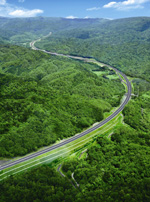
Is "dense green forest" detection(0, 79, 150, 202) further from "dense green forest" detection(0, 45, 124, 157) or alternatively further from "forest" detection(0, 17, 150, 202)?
"dense green forest" detection(0, 45, 124, 157)

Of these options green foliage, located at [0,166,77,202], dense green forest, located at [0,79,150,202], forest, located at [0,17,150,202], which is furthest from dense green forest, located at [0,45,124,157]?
dense green forest, located at [0,79,150,202]

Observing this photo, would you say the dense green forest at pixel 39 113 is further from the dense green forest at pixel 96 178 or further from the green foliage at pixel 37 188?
the dense green forest at pixel 96 178

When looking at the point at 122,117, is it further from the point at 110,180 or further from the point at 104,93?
the point at 110,180

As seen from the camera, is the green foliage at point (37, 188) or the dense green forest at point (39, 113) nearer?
the green foliage at point (37, 188)

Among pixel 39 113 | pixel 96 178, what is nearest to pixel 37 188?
pixel 96 178

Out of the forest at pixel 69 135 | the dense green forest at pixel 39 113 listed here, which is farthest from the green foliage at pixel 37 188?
the dense green forest at pixel 39 113

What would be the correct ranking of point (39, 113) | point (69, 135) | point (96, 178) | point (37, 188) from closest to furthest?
point (37, 188) < point (96, 178) < point (69, 135) < point (39, 113)

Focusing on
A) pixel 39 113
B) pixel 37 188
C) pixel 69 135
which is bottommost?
pixel 37 188

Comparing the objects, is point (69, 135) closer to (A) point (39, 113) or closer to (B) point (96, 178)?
(A) point (39, 113)

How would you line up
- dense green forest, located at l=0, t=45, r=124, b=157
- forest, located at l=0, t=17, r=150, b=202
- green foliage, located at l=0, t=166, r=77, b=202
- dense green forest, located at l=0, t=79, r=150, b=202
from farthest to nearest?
dense green forest, located at l=0, t=45, r=124, b=157 < forest, located at l=0, t=17, r=150, b=202 < dense green forest, located at l=0, t=79, r=150, b=202 < green foliage, located at l=0, t=166, r=77, b=202

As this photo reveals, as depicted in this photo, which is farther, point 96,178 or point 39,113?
point 39,113

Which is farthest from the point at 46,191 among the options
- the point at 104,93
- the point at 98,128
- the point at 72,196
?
the point at 104,93
